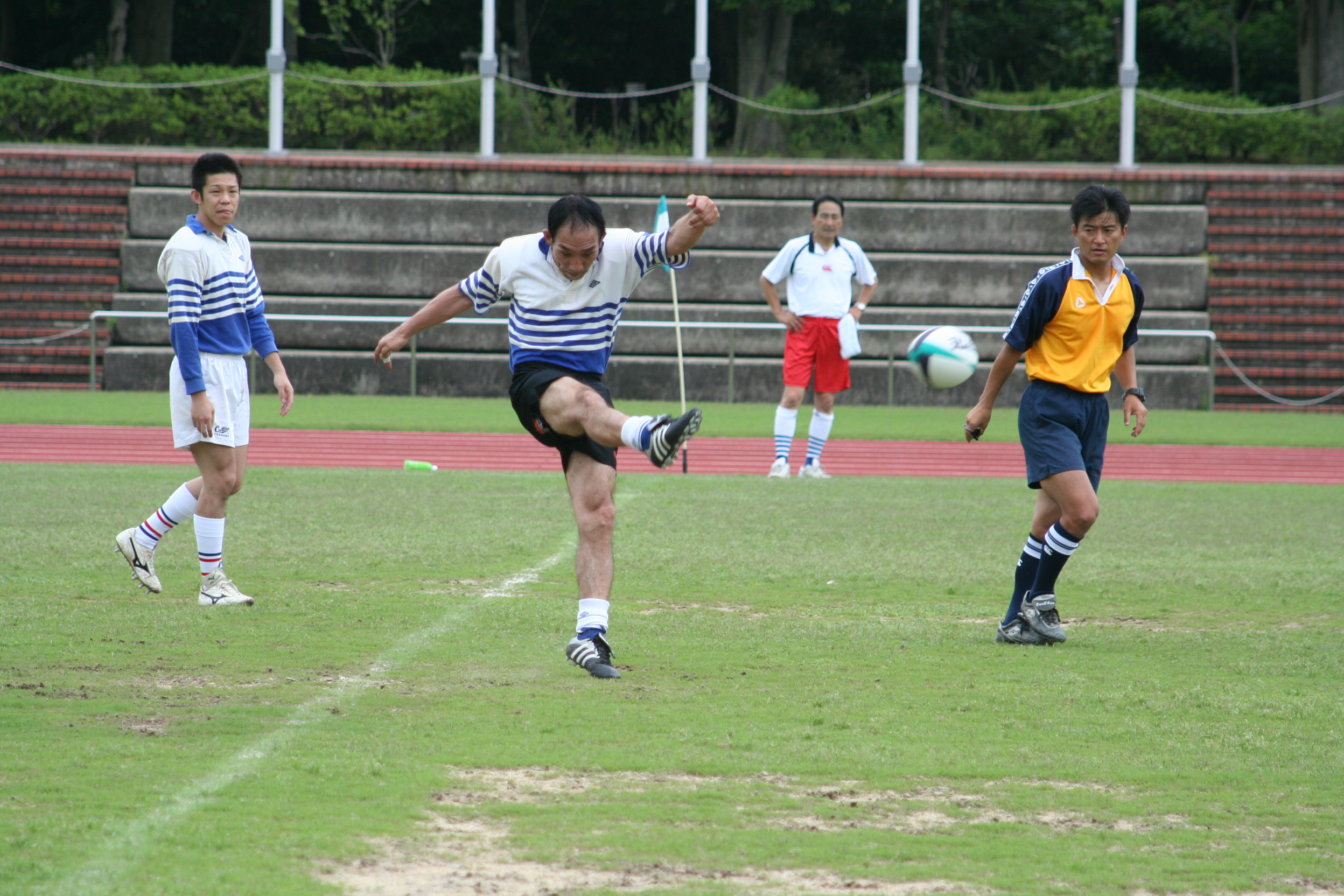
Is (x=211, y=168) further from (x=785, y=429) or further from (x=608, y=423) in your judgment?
(x=785, y=429)

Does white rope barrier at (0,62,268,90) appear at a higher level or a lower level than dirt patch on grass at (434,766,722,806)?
higher

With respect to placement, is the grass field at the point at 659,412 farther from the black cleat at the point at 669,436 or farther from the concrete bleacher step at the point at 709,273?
the black cleat at the point at 669,436

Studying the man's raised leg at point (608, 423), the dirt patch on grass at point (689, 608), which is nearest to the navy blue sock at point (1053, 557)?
the dirt patch on grass at point (689, 608)

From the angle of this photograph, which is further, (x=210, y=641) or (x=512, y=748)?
(x=210, y=641)

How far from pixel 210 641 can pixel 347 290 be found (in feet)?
59.3

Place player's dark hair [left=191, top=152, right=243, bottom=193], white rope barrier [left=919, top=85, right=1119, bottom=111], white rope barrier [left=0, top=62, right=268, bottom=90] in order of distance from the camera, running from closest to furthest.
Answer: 1. player's dark hair [left=191, top=152, right=243, bottom=193]
2. white rope barrier [left=919, top=85, right=1119, bottom=111]
3. white rope barrier [left=0, top=62, right=268, bottom=90]

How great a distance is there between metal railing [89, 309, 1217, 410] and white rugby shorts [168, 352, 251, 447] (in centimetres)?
1362

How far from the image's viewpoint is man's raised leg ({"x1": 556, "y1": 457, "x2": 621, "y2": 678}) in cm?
564

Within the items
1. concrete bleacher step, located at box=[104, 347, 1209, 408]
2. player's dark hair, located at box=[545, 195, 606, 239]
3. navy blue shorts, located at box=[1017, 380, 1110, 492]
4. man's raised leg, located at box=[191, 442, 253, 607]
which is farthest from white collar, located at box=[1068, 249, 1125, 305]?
concrete bleacher step, located at box=[104, 347, 1209, 408]

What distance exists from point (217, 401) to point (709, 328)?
52.1 ft

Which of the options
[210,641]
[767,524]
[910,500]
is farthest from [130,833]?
[910,500]

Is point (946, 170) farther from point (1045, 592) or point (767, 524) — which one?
point (1045, 592)

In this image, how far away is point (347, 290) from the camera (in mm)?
23469

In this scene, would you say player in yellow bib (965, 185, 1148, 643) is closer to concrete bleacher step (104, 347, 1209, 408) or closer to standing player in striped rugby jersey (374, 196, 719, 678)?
standing player in striped rugby jersey (374, 196, 719, 678)
